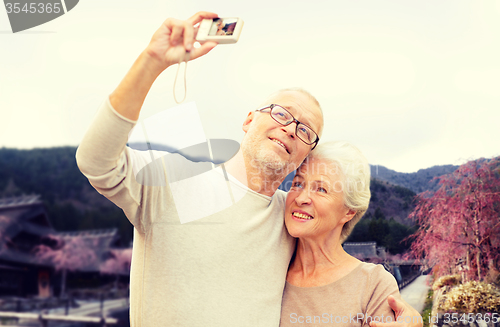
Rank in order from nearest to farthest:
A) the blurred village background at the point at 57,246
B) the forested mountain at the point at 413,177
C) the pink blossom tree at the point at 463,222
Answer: the pink blossom tree at the point at 463,222, the forested mountain at the point at 413,177, the blurred village background at the point at 57,246

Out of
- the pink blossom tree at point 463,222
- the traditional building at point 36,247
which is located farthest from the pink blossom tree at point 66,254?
the pink blossom tree at point 463,222

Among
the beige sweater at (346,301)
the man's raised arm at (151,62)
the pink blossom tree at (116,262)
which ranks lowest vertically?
the beige sweater at (346,301)

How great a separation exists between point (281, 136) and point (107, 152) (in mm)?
611

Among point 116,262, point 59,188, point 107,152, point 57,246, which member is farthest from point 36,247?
point 107,152

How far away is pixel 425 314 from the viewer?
2561 mm

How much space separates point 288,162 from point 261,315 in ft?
1.59

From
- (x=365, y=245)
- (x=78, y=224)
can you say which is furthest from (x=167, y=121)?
(x=78, y=224)

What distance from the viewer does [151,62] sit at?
689 millimetres

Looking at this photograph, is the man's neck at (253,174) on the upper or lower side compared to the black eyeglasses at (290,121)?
lower

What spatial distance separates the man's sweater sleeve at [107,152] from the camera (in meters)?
0.67

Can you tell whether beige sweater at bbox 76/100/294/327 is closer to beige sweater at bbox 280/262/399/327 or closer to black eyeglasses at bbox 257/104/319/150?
beige sweater at bbox 280/262/399/327

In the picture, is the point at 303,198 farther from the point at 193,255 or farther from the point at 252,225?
the point at 193,255

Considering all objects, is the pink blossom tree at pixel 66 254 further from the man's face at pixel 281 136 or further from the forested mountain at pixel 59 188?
the man's face at pixel 281 136

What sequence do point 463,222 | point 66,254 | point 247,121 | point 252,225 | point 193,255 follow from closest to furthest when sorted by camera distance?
point 193,255
point 252,225
point 247,121
point 463,222
point 66,254
